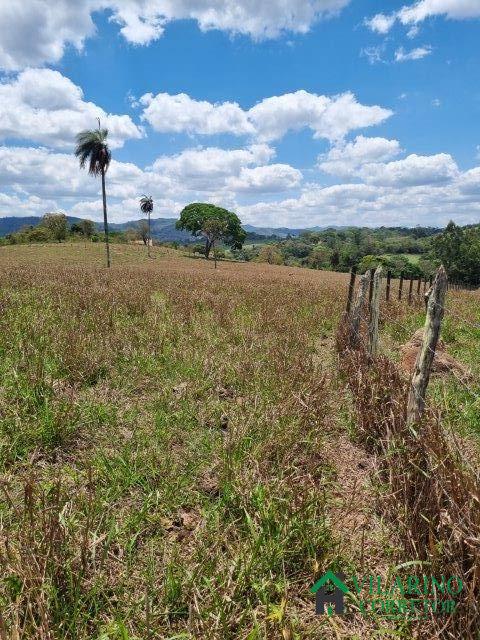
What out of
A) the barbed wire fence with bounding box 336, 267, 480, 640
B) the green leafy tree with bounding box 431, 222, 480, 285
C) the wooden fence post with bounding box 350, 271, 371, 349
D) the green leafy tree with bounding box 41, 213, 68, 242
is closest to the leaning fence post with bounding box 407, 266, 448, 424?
the barbed wire fence with bounding box 336, 267, 480, 640

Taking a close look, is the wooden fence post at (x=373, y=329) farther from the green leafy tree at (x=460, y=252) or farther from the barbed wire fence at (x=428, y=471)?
the green leafy tree at (x=460, y=252)

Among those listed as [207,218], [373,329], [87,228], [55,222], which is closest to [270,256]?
[207,218]

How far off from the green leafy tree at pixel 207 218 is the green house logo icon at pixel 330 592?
67.2m

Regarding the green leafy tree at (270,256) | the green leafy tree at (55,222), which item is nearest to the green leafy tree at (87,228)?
the green leafy tree at (55,222)

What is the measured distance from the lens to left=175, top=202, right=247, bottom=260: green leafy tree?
69.4 m

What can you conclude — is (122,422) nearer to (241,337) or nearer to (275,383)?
(275,383)

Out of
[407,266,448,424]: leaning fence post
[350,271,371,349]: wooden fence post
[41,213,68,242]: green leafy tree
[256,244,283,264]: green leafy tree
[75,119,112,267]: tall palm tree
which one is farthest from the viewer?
[256,244,283,264]: green leafy tree

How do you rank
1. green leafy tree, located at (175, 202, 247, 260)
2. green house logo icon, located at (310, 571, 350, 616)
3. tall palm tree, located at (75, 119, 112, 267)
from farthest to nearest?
green leafy tree, located at (175, 202, 247, 260)
tall palm tree, located at (75, 119, 112, 267)
green house logo icon, located at (310, 571, 350, 616)

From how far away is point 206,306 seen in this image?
1088 cm

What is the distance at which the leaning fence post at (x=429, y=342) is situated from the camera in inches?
139

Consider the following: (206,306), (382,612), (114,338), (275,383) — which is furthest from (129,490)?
(206,306)

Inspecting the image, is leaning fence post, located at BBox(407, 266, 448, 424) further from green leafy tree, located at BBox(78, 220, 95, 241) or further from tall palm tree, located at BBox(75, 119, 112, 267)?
green leafy tree, located at BBox(78, 220, 95, 241)

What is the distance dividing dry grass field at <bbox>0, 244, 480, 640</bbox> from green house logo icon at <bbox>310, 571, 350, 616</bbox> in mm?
67

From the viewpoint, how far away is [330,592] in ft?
7.92
